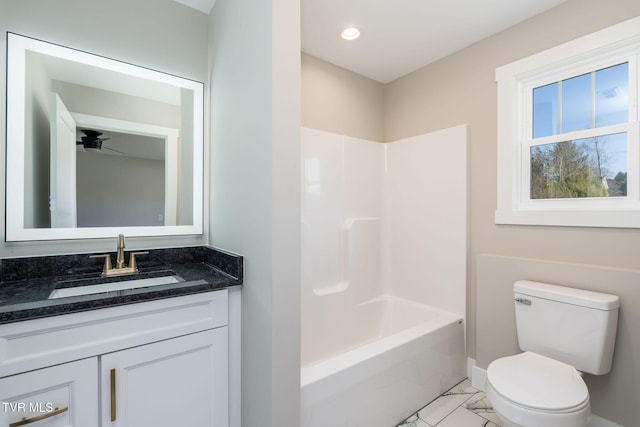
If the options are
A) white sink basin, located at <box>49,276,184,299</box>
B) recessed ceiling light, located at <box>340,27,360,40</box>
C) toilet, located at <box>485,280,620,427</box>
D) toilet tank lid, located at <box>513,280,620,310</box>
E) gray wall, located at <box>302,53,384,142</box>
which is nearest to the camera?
toilet, located at <box>485,280,620,427</box>

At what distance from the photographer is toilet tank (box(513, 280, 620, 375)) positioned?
1.50 m

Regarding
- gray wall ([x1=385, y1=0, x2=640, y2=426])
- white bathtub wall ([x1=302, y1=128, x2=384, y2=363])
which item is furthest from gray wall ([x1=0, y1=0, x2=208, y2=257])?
gray wall ([x1=385, y1=0, x2=640, y2=426])

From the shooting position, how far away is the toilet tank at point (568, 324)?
150 centimetres

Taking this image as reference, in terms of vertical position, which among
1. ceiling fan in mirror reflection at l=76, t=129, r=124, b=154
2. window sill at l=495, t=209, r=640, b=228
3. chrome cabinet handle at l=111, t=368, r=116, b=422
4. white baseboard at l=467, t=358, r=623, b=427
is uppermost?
ceiling fan in mirror reflection at l=76, t=129, r=124, b=154

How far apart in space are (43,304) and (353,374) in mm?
1336

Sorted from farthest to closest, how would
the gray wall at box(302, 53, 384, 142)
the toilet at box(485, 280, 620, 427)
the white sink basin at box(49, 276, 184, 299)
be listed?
the gray wall at box(302, 53, 384, 142), the white sink basin at box(49, 276, 184, 299), the toilet at box(485, 280, 620, 427)

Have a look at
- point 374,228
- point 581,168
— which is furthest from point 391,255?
point 581,168

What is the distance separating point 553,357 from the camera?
1646 mm

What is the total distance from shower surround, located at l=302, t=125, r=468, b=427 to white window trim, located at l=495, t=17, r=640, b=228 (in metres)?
0.29

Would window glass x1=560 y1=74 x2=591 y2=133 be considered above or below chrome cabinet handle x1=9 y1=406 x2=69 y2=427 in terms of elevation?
above

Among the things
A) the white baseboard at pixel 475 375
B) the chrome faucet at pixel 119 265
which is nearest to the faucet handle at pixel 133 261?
the chrome faucet at pixel 119 265

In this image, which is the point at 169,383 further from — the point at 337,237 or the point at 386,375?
the point at 337,237

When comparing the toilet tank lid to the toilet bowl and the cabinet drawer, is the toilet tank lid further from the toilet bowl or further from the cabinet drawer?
the cabinet drawer

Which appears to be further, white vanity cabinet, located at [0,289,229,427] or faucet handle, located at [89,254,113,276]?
faucet handle, located at [89,254,113,276]
